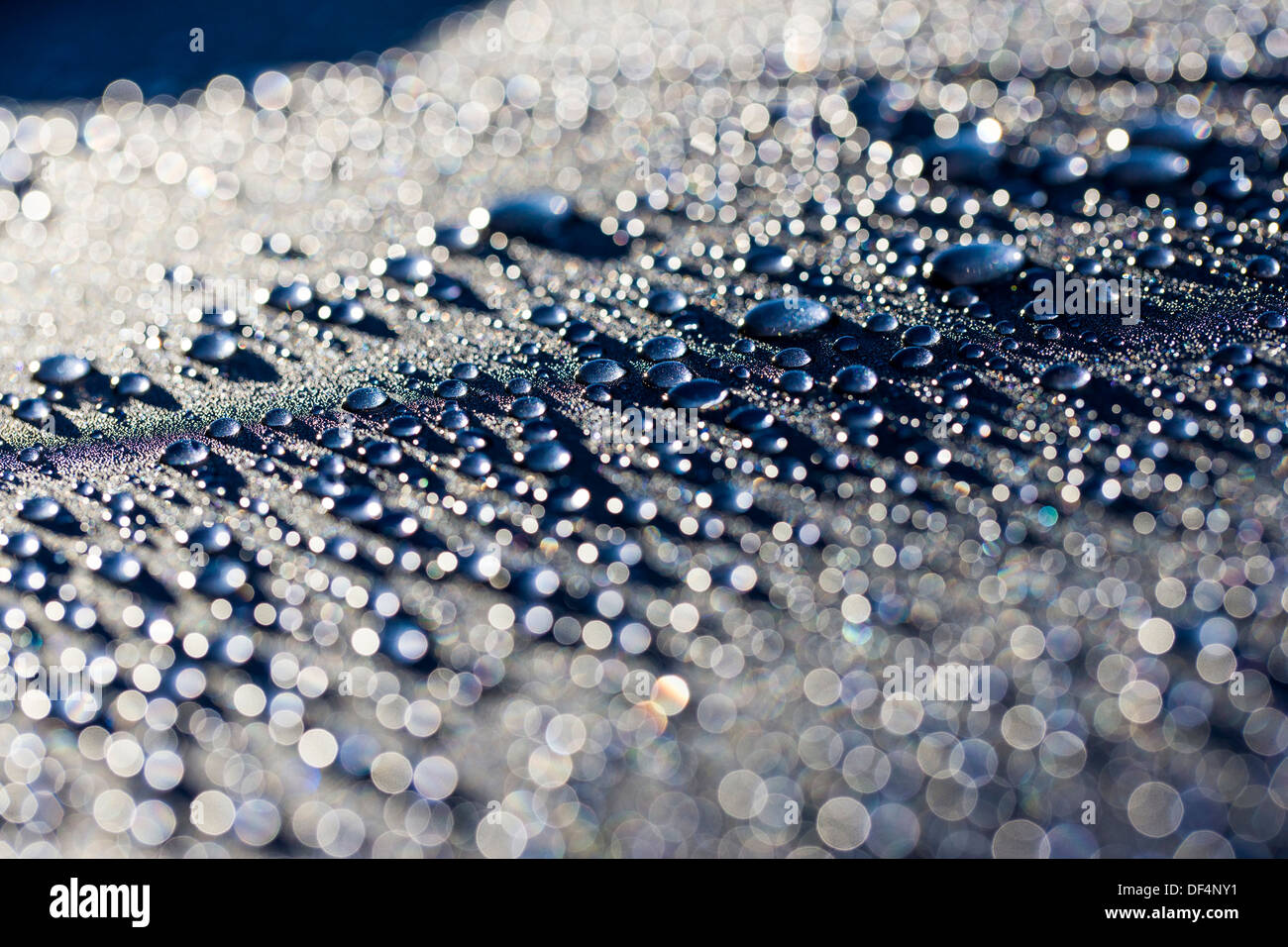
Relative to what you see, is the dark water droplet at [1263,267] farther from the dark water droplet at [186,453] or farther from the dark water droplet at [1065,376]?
the dark water droplet at [186,453]

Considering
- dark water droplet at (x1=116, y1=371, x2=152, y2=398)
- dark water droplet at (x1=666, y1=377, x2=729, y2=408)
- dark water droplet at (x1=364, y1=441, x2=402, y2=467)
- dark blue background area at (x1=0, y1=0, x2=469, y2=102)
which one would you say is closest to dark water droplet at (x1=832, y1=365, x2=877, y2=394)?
dark water droplet at (x1=666, y1=377, x2=729, y2=408)

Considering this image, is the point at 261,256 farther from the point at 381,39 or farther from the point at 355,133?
the point at 381,39

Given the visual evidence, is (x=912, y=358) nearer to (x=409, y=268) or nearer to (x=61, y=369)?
(x=409, y=268)

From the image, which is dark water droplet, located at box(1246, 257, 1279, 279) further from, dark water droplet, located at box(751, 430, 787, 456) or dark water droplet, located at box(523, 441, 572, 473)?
dark water droplet, located at box(523, 441, 572, 473)

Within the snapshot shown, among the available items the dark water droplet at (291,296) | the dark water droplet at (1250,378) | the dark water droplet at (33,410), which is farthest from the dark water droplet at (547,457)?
the dark water droplet at (1250,378)

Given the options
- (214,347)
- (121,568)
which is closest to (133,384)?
(214,347)

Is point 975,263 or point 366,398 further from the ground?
point 975,263
